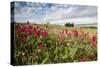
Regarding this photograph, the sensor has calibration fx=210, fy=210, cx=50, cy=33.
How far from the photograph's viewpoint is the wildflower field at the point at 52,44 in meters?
2.82

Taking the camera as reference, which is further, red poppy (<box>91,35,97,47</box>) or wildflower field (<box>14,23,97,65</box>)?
red poppy (<box>91,35,97,47</box>)

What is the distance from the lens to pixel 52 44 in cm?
301

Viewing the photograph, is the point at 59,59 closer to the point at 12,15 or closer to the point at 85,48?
the point at 85,48

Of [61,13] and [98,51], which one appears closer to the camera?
[61,13]

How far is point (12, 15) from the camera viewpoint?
2.80 m

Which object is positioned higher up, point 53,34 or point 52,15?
point 52,15

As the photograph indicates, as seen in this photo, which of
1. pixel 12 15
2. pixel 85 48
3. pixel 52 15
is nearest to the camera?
pixel 12 15

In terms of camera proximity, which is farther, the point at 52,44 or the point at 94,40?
the point at 94,40

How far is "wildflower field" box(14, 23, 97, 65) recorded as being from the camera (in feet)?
9.26

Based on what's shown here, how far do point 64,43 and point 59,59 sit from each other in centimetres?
25

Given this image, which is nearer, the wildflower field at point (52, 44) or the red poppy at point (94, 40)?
the wildflower field at point (52, 44)

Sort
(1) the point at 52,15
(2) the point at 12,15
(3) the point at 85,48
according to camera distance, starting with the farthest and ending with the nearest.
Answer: (3) the point at 85,48 → (1) the point at 52,15 → (2) the point at 12,15
